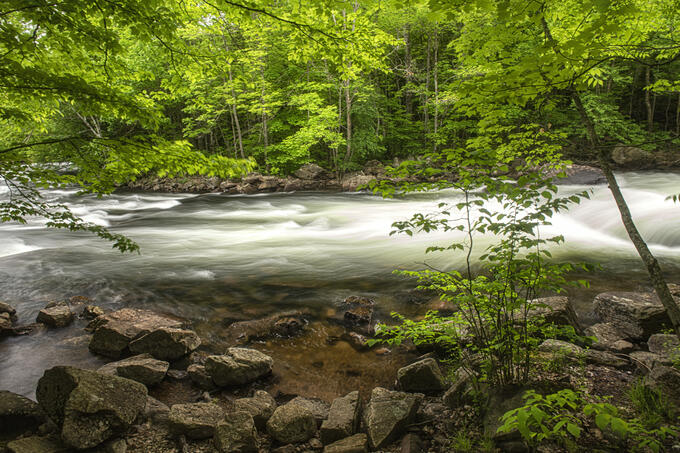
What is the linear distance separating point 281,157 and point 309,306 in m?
15.7

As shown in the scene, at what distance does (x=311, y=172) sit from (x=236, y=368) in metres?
18.0

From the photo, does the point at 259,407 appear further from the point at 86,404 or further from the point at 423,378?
the point at 423,378

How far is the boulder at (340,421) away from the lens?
284cm

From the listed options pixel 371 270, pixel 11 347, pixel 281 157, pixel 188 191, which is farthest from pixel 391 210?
pixel 188 191

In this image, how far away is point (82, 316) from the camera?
204 inches

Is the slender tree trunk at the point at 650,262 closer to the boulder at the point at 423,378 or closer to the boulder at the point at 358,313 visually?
the boulder at the point at 423,378

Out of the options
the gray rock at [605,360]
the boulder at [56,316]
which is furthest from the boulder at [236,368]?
the gray rock at [605,360]

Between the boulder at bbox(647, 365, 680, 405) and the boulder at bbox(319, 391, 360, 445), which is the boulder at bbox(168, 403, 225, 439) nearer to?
the boulder at bbox(319, 391, 360, 445)

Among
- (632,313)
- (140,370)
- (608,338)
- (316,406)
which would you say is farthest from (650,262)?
(140,370)

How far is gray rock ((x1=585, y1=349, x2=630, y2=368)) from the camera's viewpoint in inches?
132

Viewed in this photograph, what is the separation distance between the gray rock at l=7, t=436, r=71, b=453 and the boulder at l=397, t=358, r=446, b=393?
291cm

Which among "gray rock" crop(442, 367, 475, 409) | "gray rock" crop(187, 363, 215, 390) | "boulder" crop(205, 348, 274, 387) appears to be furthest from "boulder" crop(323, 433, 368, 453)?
"gray rock" crop(187, 363, 215, 390)

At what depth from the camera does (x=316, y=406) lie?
3332 mm

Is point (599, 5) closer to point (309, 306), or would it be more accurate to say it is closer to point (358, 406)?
point (358, 406)
